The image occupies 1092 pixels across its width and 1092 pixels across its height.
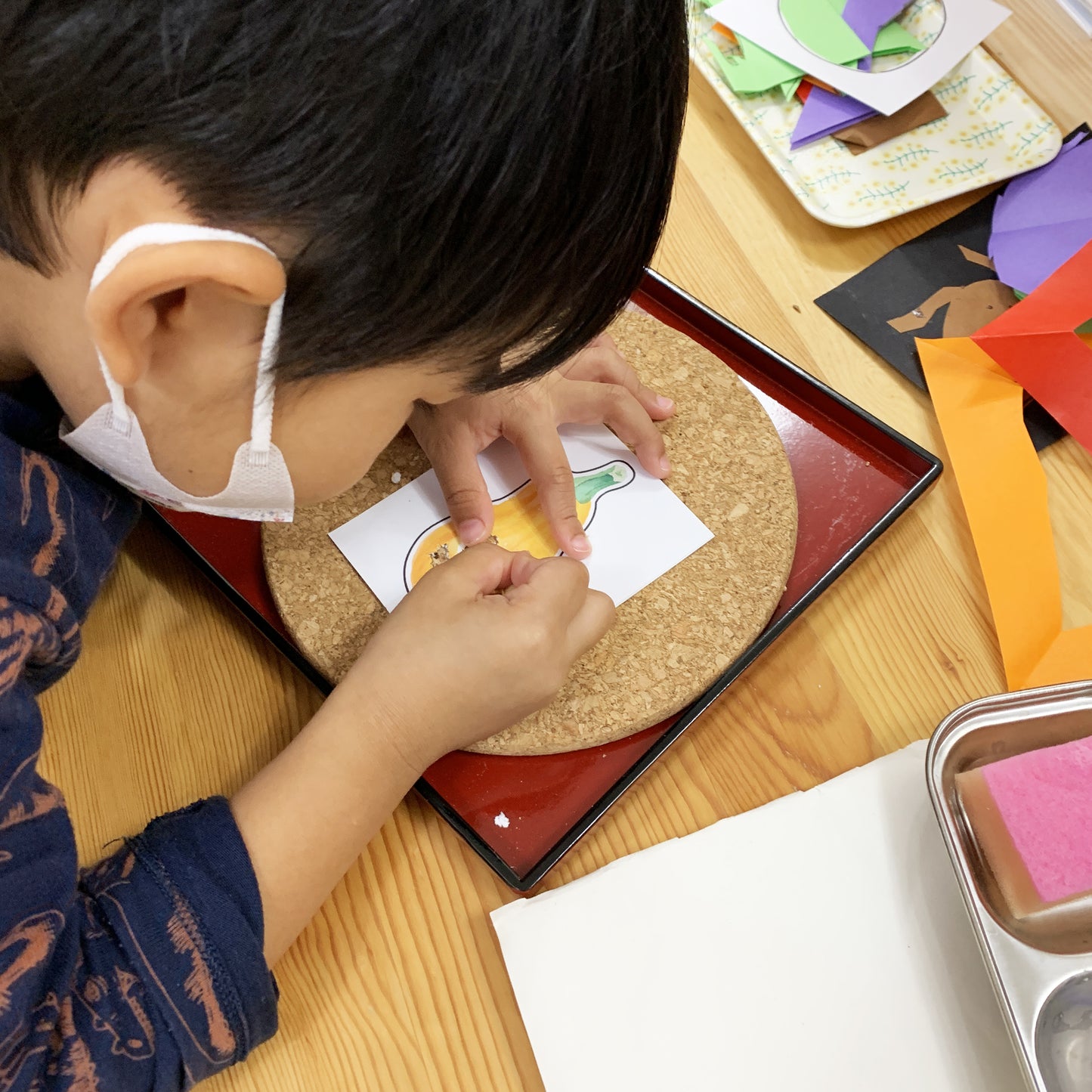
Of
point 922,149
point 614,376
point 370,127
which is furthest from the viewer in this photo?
point 922,149

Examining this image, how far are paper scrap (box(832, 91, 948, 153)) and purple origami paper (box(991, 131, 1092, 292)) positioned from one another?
0.09 meters

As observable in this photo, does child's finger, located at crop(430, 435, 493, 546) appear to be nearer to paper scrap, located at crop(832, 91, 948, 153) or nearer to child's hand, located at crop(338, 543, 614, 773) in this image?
child's hand, located at crop(338, 543, 614, 773)

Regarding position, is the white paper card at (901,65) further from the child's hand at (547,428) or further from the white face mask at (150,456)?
the white face mask at (150,456)

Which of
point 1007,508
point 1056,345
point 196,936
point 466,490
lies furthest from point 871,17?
point 196,936

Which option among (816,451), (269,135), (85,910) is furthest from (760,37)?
(85,910)

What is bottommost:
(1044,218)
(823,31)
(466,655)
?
(466,655)

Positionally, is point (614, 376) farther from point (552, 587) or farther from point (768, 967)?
point (768, 967)

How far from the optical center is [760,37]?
78cm

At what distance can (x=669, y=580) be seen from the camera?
0.58 metres

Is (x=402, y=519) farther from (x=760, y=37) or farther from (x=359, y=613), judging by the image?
(x=760, y=37)

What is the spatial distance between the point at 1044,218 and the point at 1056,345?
15cm

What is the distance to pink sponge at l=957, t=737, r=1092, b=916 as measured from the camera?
0.44 m

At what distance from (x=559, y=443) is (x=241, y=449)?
24 centimetres

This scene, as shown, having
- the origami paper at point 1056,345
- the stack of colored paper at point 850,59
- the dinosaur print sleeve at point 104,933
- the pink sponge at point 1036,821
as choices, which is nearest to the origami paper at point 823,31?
the stack of colored paper at point 850,59
